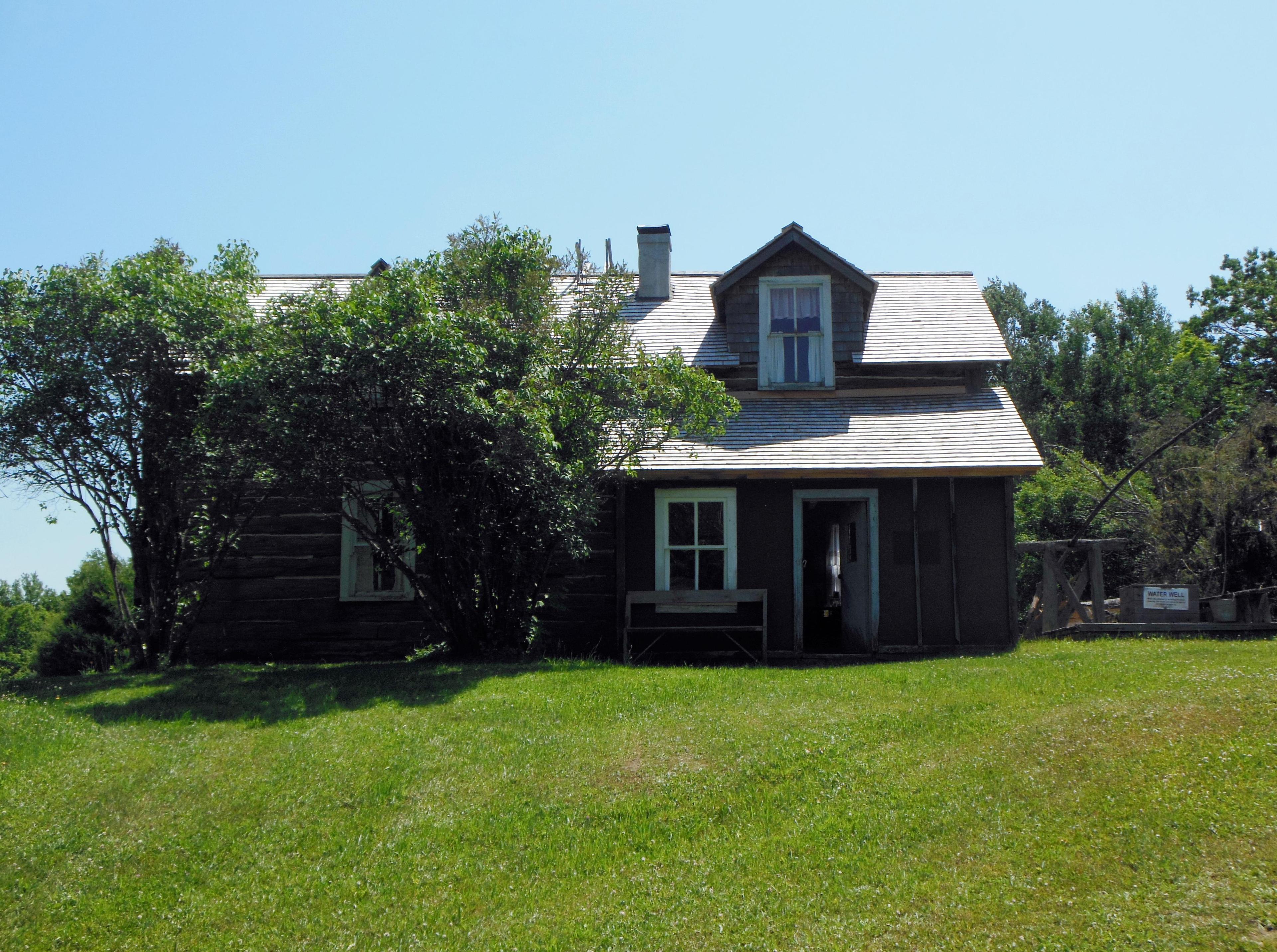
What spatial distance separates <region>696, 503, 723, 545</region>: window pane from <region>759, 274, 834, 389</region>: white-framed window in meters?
2.60

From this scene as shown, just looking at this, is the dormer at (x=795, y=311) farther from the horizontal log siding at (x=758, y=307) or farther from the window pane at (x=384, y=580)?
the window pane at (x=384, y=580)

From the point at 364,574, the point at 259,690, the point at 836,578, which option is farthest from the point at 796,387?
the point at 259,690

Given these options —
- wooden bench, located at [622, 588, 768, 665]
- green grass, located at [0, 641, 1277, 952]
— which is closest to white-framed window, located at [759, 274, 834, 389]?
wooden bench, located at [622, 588, 768, 665]

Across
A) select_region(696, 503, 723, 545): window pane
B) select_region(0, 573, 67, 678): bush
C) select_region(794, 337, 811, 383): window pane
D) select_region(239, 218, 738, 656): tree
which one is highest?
select_region(794, 337, 811, 383): window pane

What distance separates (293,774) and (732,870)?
3.62 metres

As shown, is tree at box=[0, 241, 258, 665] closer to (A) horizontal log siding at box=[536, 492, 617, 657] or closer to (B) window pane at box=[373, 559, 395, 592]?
(B) window pane at box=[373, 559, 395, 592]

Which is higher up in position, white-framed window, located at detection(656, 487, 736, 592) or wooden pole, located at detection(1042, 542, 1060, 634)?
white-framed window, located at detection(656, 487, 736, 592)

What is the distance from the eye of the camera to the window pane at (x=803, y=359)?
16125mm

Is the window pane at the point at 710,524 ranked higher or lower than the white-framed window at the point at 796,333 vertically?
lower

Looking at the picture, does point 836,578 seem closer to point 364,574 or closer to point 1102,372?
point 364,574

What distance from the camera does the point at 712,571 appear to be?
14391mm

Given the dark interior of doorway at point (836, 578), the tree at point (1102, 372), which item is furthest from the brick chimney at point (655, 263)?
the tree at point (1102, 372)

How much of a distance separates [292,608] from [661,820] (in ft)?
31.6

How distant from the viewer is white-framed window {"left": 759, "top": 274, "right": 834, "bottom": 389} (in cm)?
1608
